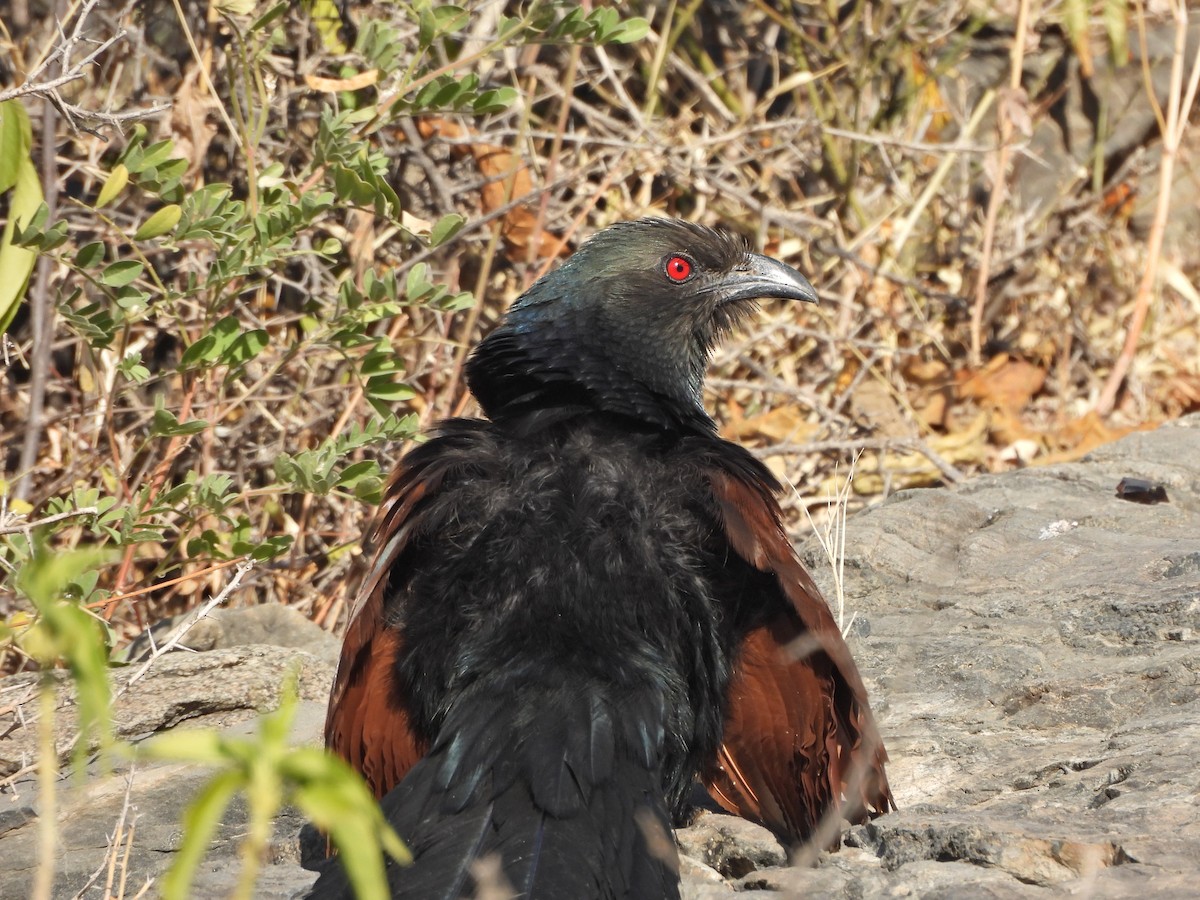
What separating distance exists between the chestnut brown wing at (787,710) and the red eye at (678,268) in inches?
39.9

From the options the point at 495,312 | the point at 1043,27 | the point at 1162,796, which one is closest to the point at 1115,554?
the point at 1162,796

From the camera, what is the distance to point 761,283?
3.91 meters

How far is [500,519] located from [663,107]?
415 cm

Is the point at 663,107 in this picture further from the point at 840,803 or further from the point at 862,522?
the point at 840,803

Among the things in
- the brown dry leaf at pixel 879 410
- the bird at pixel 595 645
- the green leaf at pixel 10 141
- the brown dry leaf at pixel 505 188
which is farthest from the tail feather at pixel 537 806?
the brown dry leaf at pixel 879 410

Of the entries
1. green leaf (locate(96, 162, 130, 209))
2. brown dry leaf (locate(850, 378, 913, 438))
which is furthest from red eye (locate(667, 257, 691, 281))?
brown dry leaf (locate(850, 378, 913, 438))

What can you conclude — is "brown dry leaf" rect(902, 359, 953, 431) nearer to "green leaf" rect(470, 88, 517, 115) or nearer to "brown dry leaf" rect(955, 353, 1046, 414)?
"brown dry leaf" rect(955, 353, 1046, 414)

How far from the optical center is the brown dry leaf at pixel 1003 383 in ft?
21.0

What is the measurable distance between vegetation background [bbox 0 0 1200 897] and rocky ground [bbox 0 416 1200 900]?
387mm

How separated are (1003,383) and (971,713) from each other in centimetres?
361

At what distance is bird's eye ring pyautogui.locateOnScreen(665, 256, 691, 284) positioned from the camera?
3.75m

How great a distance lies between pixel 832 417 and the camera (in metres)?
5.64

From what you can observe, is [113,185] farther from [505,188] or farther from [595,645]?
[505,188]

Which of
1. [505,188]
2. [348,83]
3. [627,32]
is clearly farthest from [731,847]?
[505,188]
